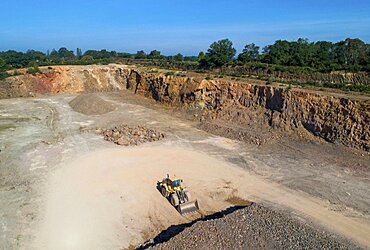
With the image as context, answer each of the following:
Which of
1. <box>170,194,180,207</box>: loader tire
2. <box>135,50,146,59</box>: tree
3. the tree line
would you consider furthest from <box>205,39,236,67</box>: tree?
<box>170,194,180,207</box>: loader tire

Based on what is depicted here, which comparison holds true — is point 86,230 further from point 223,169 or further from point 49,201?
point 223,169

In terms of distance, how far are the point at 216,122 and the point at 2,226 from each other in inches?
858

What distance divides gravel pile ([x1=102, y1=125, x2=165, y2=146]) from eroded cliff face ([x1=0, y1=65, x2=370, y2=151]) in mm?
6084

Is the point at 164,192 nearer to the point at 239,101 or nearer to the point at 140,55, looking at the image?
the point at 239,101

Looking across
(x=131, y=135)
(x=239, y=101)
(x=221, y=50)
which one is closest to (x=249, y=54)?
(x=221, y=50)

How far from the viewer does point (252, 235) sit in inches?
537

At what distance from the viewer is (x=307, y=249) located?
42.3 ft

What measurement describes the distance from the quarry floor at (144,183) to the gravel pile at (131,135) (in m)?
0.94

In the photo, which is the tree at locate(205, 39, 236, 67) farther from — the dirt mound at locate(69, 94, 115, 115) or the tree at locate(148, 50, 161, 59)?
the tree at locate(148, 50, 161, 59)

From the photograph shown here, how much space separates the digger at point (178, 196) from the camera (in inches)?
661

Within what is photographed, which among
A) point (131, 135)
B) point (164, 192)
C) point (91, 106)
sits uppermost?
point (91, 106)

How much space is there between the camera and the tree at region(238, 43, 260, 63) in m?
51.8

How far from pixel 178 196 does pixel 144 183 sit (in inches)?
131

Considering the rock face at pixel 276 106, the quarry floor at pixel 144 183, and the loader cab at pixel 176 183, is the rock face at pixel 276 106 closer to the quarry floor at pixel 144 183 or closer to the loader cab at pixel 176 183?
the quarry floor at pixel 144 183
